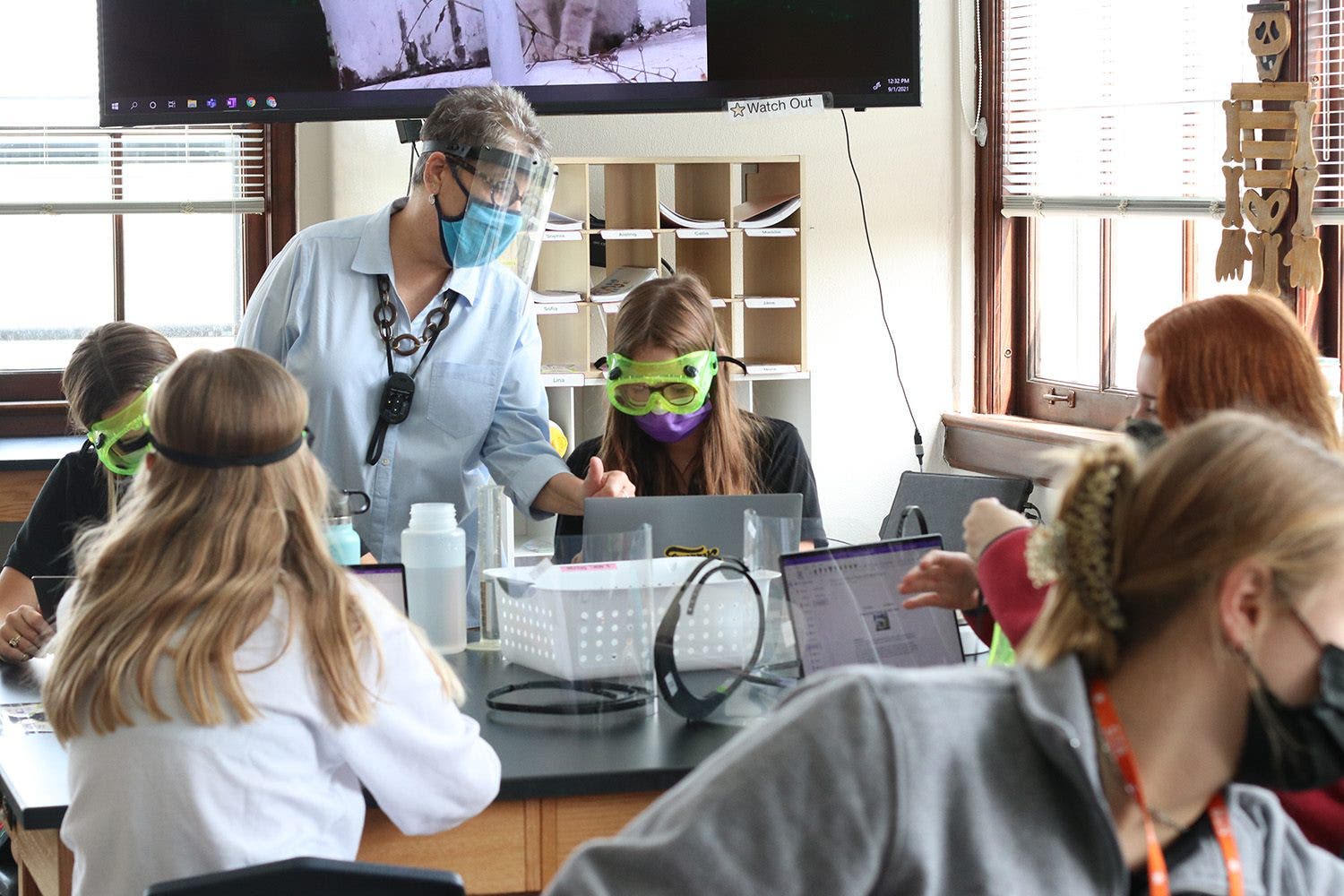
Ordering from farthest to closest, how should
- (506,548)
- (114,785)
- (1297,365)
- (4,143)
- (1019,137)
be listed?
(1019,137) < (4,143) < (506,548) < (1297,365) < (114,785)

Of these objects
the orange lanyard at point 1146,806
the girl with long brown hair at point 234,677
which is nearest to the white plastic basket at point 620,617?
the girl with long brown hair at point 234,677

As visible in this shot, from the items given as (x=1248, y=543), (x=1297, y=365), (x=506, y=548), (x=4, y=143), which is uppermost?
(x=4, y=143)

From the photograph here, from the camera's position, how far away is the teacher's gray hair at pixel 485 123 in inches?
106

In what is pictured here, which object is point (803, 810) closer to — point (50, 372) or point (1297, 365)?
point (1297, 365)

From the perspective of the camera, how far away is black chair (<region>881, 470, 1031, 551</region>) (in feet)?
11.7

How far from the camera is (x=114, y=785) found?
5.36 feet

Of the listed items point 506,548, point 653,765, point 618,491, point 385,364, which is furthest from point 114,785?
point 385,364

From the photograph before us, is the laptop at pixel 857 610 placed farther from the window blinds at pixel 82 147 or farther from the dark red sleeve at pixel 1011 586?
the window blinds at pixel 82 147

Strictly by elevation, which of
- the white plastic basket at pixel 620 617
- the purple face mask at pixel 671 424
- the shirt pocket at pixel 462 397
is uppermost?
the shirt pocket at pixel 462 397

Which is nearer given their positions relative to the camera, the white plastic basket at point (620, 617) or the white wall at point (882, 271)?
the white plastic basket at point (620, 617)

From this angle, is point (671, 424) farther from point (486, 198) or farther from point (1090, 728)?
point (1090, 728)

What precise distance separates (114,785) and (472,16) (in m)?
2.46

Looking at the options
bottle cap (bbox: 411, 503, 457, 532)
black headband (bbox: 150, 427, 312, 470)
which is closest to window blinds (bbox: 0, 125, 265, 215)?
bottle cap (bbox: 411, 503, 457, 532)

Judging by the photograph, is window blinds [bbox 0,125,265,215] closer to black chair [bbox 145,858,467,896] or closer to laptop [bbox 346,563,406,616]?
laptop [bbox 346,563,406,616]
